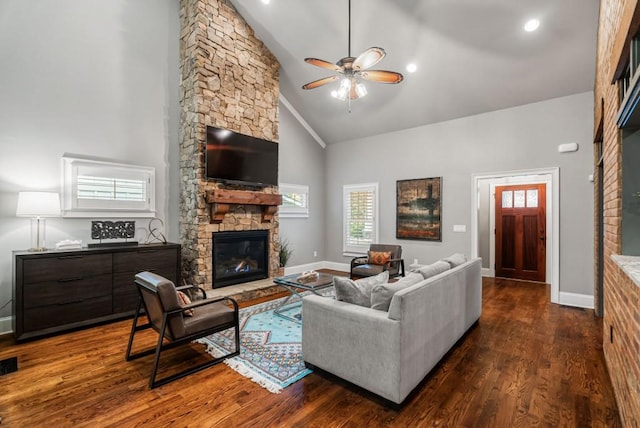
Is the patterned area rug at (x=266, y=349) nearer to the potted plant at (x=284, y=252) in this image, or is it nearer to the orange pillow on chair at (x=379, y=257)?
the orange pillow on chair at (x=379, y=257)

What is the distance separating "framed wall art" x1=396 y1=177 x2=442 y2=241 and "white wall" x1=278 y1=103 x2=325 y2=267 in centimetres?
208

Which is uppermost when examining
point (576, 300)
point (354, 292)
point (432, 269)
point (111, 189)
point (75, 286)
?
point (111, 189)

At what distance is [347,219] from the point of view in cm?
756

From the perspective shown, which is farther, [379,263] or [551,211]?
[379,263]

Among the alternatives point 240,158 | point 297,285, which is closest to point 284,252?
point 240,158

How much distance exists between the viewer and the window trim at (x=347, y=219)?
23.2ft

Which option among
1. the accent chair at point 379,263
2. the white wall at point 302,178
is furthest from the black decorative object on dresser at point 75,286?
the white wall at point 302,178

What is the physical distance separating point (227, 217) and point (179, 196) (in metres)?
0.85

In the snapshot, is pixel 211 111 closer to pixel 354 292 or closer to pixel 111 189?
pixel 111 189

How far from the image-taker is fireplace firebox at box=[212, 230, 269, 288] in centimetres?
505

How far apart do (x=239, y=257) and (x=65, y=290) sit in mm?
2405

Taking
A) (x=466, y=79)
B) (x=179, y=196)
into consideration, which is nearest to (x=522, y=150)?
(x=466, y=79)

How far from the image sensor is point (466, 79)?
200 inches

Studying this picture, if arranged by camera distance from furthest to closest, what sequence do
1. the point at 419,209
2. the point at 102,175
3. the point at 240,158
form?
the point at 419,209 < the point at 240,158 < the point at 102,175
